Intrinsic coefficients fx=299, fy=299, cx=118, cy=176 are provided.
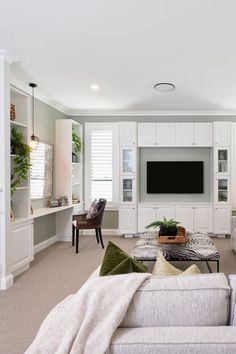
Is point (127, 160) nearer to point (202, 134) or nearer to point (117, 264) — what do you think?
point (202, 134)

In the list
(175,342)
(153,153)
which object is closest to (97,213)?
(153,153)

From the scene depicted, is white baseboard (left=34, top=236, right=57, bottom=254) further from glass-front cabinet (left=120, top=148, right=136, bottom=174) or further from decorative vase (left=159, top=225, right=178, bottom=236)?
decorative vase (left=159, top=225, right=178, bottom=236)

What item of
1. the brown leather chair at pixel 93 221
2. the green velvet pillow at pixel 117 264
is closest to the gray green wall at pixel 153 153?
the brown leather chair at pixel 93 221

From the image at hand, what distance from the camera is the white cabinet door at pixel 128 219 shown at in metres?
6.51

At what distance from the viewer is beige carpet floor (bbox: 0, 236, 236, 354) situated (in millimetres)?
2533

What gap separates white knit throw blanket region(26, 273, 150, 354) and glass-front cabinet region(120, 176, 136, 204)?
522cm

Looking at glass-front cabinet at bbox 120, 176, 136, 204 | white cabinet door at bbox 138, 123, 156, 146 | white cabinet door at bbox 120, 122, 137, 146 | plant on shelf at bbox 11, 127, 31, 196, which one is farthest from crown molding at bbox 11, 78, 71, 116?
glass-front cabinet at bbox 120, 176, 136, 204

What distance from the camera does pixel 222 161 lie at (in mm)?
6449

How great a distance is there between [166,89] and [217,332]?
4.55m

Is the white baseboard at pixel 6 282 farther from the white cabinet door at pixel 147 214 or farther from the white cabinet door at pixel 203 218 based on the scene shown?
the white cabinet door at pixel 203 218

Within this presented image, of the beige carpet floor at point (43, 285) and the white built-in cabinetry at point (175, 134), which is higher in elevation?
the white built-in cabinetry at point (175, 134)

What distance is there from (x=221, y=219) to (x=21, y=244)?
425 centimetres

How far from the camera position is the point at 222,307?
121cm

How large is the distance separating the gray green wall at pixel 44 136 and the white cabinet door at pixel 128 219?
145 centimetres
